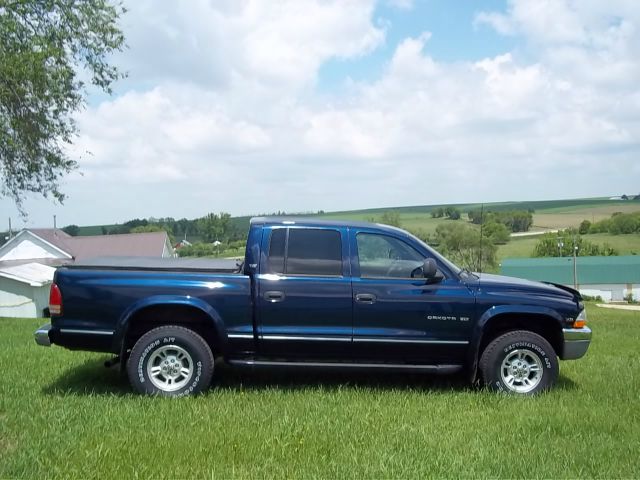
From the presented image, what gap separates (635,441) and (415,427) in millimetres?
1710

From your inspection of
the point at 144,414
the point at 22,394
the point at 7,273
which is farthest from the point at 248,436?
the point at 7,273

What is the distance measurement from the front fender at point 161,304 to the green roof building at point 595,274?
71.7 metres

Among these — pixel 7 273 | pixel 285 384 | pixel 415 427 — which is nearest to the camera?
pixel 415 427

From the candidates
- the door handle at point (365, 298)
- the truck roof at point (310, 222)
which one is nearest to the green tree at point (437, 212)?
the truck roof at point (310, 222)

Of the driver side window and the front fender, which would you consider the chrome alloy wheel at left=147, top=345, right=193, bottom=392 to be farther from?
the driver side window

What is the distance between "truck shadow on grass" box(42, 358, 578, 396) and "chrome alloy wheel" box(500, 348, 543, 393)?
0.39 metres

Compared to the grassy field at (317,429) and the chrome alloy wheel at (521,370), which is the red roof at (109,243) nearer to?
→ the grassy field at (317,429)

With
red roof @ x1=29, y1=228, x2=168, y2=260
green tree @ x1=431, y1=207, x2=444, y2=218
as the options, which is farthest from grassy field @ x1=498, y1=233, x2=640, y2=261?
red roof @ x1=29, y1=228, x2=168, y2=260

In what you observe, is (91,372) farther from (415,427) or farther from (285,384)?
(415,427)

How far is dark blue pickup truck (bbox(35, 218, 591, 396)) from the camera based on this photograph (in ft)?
21.7

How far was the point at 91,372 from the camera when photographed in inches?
309

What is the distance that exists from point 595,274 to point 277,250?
7721 cm

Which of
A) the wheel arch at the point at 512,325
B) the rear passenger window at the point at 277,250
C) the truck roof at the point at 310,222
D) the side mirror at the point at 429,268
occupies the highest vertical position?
the truck roof at the point at 310,222

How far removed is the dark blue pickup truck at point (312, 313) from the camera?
21.7 ft
